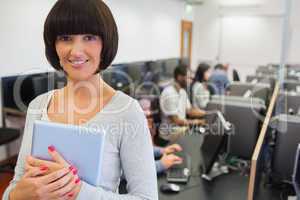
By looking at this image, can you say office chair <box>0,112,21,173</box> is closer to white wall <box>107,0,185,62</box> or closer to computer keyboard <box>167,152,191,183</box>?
computer keyboard <box>167,152,191,183</box>

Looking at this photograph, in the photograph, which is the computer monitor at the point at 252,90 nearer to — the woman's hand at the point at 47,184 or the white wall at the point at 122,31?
the white wall at the point at 122,31

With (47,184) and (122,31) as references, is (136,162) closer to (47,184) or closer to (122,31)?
(47,184)

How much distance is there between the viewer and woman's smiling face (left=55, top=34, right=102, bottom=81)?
69 centimetres

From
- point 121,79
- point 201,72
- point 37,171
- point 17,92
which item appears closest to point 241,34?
point 201,72

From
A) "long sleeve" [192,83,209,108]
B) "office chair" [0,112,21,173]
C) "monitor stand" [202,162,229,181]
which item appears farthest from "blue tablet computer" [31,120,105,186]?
"long sleeve" [192,83,209,108]

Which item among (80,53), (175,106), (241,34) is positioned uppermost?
(241,34)

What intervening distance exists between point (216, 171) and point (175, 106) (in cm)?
140

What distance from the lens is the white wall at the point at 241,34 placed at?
7.39 m

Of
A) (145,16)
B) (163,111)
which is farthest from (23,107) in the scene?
(145,16)

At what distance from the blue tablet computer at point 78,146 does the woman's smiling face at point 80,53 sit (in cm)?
15

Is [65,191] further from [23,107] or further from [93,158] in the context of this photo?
[23,107]

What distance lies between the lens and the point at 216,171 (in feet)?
5.68

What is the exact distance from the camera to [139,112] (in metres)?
0.71

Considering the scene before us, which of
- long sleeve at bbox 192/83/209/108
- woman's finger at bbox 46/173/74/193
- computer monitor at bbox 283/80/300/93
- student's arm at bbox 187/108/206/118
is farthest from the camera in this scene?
long sleeve at bbox 192/83/209/108
